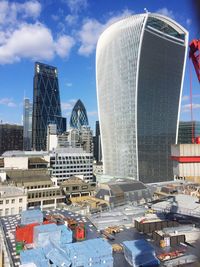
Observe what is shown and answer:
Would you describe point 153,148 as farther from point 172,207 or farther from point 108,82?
point 172,207

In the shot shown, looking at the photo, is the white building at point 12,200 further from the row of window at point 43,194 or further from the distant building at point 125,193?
the distant building at point 125,193

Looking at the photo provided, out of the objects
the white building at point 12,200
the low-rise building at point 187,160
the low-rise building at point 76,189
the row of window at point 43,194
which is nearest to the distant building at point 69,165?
the low-rise building at point 76,189

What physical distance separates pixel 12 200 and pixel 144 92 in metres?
75.8

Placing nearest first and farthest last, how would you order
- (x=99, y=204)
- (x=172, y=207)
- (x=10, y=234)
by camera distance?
(x=10, y=234)
(x=172, y=207)
(x=99, y=204)

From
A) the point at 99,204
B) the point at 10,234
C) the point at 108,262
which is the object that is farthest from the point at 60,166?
the point at 108,262

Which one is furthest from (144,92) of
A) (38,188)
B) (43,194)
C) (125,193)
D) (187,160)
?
(187,160)

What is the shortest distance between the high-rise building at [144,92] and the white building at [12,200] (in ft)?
222

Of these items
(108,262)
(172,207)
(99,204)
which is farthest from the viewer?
(99,204)

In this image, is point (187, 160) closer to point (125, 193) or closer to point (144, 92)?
point (125, 193)

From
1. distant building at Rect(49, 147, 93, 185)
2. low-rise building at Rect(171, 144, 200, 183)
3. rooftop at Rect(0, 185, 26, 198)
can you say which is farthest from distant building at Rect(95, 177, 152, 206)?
low-rise building at Rect(171, 144, 200, 183)

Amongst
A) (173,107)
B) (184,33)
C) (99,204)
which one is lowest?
(99,204)

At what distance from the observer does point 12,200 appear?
6438 cm

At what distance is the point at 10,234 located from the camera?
38.5 metres

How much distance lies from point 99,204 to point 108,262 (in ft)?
122
